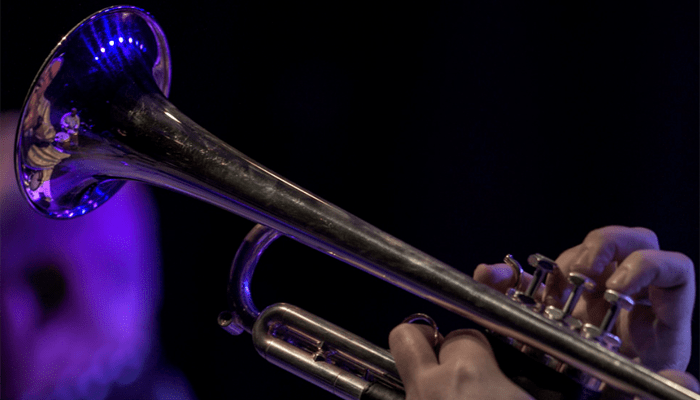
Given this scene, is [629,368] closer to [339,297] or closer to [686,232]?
[686,232]

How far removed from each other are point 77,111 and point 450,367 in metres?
0.67

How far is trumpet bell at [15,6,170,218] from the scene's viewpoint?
2.06 feet

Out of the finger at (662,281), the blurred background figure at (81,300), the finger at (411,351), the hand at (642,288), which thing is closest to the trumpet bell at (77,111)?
the blurred background figure at (81,300)

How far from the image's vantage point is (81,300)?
1067mm

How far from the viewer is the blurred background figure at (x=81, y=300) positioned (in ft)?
3.05

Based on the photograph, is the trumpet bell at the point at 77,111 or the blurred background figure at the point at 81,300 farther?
the blurred background figure at the point at 81,300

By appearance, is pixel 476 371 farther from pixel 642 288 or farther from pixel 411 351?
pixel 642 288

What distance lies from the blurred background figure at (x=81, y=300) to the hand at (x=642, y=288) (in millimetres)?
962

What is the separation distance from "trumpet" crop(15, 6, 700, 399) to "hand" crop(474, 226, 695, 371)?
0.10 meters

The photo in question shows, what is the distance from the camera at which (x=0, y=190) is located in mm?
889

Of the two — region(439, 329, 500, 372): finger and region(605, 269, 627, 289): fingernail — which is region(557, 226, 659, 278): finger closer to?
region(605, 269, 627, 289): fingernail

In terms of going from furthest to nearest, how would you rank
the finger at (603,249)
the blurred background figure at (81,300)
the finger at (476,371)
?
1. the blurred background figure at (81,300)
2. the finger at (603,249)
3. the finger at (476,371)

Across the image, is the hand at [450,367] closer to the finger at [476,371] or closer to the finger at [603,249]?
the finger at [476,371]

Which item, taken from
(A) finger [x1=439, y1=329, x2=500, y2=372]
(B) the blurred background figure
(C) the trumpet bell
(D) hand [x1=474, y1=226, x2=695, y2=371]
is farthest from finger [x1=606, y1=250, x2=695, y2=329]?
(B) the blurred background figure
